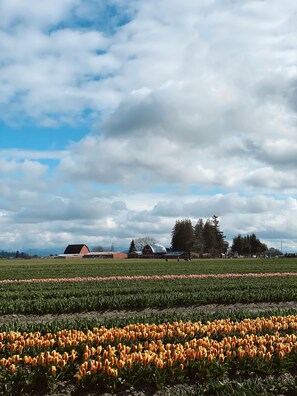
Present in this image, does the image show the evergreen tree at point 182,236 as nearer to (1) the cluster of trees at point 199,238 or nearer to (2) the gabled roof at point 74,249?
(1) the cluster of trees at point 199,238

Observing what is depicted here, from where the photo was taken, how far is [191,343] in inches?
333

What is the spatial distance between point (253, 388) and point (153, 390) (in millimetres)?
1604

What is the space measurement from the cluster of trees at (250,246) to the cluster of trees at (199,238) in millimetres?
9288

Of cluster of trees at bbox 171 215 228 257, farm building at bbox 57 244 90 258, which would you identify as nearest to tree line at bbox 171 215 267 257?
cluster of trees at bbox 171 215 228 257

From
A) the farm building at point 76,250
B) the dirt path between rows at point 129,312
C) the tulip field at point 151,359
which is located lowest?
the dirt path between rows at point 129,312

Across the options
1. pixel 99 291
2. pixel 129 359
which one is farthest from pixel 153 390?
pixel 99 291

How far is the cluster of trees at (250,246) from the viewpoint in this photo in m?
156

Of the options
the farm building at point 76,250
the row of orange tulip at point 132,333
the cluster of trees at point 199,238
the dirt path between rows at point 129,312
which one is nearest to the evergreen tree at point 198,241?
the cluster of trees at point 199,238

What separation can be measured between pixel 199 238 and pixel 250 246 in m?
21.8

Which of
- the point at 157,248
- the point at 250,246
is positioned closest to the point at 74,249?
the point at 157,248

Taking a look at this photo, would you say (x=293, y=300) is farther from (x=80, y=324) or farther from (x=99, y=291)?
(x=80, y=324)

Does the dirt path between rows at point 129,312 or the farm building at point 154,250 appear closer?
the dirt path between rows at point 129,312

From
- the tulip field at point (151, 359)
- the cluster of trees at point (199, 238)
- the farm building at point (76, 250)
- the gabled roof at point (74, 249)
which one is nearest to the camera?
the tulip field at point (151, 359)

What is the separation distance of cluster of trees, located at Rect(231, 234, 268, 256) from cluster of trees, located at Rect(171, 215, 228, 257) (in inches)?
366
